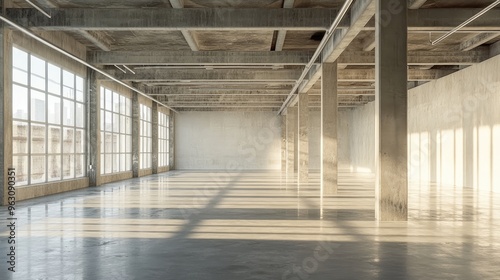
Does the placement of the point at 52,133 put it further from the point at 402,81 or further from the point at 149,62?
the point at 402,81

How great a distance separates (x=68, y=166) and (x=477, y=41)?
63.5ft

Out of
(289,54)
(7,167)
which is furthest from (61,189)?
(289,54)

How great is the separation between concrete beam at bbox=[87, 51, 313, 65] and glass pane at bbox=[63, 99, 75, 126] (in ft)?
10.2

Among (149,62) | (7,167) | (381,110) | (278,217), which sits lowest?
(278,217)

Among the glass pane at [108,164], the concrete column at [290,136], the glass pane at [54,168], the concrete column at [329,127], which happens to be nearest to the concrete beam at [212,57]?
the concrete column at [329,127]

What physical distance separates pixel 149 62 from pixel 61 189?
7061 mm

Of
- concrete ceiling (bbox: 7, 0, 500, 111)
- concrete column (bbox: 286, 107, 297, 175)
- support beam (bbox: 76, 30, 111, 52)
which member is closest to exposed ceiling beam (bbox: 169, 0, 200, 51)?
concrete ceiling (bbox: 7, 0, 500, 111)

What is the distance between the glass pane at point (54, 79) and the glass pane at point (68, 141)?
2.08m

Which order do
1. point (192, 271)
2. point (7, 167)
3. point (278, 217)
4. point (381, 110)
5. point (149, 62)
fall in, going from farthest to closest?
point (149, 62) < point (7, 167) < point (278, 217) < point (381, 110) < point (192, 271)

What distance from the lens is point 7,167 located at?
18.2 m

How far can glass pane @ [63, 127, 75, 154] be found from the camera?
24.8 metres

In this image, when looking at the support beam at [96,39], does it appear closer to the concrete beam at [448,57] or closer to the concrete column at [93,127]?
the concrete column at [93,127]

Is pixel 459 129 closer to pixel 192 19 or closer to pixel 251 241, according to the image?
pixel 192 19

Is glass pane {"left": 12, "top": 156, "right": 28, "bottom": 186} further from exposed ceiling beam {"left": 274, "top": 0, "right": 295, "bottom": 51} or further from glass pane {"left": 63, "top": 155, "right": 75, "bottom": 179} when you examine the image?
exposed ceiling beam {"left": 274, "top": 0, "right": 295, "bottom": 51}
